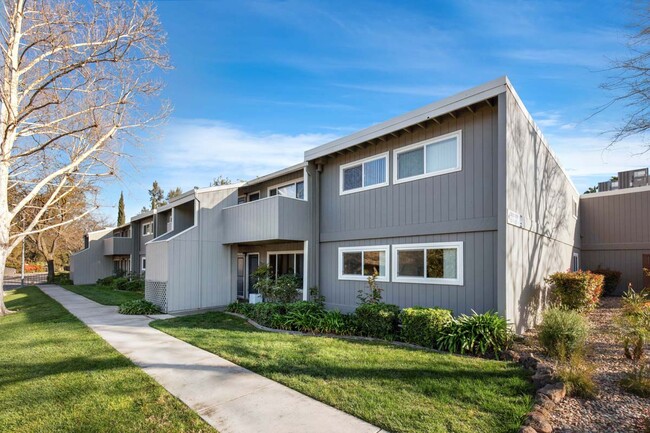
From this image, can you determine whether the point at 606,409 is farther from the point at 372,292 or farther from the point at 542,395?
the point at 372,292

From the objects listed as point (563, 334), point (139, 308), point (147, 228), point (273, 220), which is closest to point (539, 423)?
point (563, 334)

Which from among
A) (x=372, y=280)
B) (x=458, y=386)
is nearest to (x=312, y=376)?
(x=458, y=386)

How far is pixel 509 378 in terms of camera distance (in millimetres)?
5359

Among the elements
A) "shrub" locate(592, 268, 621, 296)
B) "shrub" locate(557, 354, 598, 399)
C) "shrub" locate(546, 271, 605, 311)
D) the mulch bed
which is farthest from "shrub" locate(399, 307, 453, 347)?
"shrub" locate(592, 268, 621, 296)

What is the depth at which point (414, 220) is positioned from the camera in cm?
977

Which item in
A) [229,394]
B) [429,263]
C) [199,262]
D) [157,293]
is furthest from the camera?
[199,262]

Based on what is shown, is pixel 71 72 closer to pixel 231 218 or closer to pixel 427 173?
pixel 231 218

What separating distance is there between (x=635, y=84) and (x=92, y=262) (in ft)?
118

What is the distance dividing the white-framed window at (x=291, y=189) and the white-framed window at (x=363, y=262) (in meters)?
3.18

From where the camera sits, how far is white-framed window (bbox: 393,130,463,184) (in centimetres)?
906

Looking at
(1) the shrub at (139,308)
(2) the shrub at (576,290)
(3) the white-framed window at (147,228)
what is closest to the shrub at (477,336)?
(2) the shrub at (576,290)

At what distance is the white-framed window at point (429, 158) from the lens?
Result: 9062mm

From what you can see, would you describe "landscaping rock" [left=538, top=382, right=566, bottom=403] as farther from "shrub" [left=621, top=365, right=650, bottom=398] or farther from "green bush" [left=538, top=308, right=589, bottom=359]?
"green bush" [left=538, top=308, right=589, bottom=359]

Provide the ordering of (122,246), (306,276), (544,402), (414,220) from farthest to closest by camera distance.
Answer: (122,246)
(306,276)
(414,220)
(544,402)
